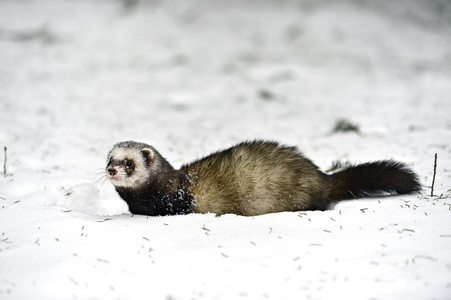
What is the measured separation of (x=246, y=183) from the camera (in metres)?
3.77

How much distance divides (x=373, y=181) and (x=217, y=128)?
491 cm

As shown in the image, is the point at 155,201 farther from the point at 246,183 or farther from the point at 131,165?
the point at 246,183

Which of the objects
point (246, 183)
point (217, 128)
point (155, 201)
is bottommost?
point (155, 201)

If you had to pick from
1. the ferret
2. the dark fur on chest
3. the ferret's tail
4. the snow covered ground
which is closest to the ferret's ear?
the ferret

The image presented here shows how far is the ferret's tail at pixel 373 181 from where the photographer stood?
3672mm

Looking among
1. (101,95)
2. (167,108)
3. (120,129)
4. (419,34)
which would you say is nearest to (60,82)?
(101,95)

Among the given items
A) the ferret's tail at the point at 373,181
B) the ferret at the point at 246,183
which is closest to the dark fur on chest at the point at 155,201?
the ferret at the point at 246,183

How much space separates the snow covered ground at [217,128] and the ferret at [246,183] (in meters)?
0.18

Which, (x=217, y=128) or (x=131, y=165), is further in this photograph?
(x=217, y=128)

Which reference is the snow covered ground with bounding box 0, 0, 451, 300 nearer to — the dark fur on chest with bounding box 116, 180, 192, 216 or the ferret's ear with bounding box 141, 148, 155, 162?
the dark fur on chest with bounding box 116, 180, 192, 216

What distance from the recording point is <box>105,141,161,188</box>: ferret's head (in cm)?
370

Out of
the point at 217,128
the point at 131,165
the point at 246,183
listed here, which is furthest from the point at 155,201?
the point at 217,128

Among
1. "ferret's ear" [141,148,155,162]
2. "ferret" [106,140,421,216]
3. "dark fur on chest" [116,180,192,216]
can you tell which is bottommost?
"dark fur on chest" [116,180,192,216]

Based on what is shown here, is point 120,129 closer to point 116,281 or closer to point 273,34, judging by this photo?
point 116,281
